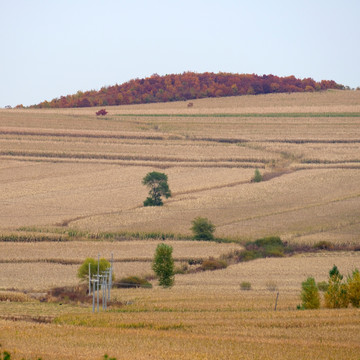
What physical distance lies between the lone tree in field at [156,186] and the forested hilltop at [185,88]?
7774 cm

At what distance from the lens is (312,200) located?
72938 mm

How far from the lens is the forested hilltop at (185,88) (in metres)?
152

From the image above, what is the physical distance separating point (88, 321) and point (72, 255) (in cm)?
2186

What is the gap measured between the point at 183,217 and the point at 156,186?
8.63 meters

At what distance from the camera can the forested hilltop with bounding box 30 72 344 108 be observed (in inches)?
5979

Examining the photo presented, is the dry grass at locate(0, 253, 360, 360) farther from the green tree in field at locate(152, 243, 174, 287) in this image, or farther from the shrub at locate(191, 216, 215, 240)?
the shrub at locate(191, 216, 215, 240)

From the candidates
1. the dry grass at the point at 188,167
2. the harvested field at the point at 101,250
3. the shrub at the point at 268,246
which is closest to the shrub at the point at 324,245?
the shrub at the point at 268,246

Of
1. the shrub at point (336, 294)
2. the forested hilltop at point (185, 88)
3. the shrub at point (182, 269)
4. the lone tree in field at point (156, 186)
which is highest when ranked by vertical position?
the forested hilltop at point (185, 88)

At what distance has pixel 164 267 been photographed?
4400 centimetres

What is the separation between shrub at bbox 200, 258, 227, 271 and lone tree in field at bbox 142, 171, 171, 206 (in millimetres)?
22239

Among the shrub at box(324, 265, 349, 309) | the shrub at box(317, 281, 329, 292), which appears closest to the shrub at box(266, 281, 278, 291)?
the shrub at box(317, 281, 329, 292)


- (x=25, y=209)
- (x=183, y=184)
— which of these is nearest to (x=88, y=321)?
(x=25, y=209)

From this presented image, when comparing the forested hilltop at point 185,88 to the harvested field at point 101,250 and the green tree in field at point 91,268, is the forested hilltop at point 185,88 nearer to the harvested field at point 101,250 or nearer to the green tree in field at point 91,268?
the harvested field at point 101,250

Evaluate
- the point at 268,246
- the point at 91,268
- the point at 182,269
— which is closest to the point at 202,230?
the point at 268,246
